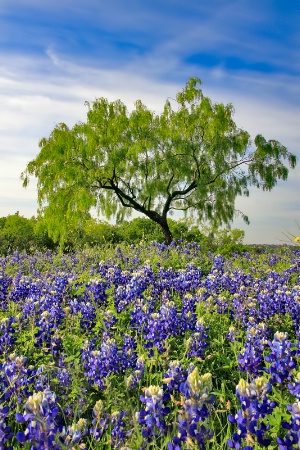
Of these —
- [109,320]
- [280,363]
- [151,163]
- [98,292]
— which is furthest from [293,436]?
[151,163]

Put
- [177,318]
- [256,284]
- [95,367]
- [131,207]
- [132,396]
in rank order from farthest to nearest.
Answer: [131,207]
[256,284]
[177,318]
[132,396]
[95,367]

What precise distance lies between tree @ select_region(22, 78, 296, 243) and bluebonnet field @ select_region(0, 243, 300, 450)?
19.8m

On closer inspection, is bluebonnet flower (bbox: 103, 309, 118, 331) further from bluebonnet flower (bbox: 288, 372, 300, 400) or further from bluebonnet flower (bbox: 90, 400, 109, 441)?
bluebonnet flower (bbox: 288, 372, 300, 400)

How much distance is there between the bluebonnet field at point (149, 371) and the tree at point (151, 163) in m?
19.8

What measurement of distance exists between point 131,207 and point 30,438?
27.2 m

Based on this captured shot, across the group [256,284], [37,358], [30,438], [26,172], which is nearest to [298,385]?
[30,438]

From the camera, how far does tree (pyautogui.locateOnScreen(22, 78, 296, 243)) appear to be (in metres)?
27.6

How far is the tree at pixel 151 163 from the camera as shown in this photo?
27594mm

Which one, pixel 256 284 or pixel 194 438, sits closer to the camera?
pixel 194 438

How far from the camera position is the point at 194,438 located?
259 centimetres

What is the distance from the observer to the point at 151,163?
1085 inches

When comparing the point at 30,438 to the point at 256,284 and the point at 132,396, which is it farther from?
the point at 256,284

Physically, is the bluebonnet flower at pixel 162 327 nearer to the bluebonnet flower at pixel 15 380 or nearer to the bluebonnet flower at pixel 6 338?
the bluebonnet flower at pixel 15 380

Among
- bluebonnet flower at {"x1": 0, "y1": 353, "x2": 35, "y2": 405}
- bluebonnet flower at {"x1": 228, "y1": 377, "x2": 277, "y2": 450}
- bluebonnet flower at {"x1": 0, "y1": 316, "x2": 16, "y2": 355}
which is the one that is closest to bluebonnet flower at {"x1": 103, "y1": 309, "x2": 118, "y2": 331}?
bluebonnet flower at {"x1": 0, "y1": 316, "x2": 16, "y2": 355}
